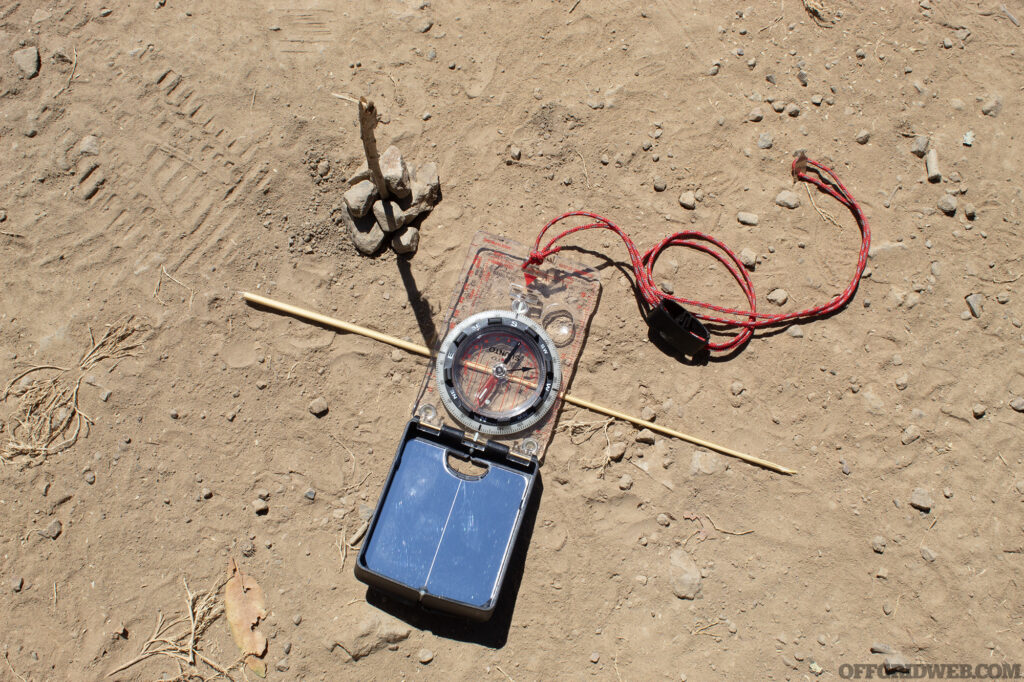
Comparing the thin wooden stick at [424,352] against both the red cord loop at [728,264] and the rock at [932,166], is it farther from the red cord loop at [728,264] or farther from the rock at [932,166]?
the rock at [932,166]

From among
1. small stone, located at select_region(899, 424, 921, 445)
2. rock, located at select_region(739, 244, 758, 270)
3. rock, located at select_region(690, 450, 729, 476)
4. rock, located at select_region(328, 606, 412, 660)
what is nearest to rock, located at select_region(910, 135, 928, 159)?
rock, located at select_region(739, 244, 758, 270)

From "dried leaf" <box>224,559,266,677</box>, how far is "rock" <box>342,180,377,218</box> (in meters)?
1.58

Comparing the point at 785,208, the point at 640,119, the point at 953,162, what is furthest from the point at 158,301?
the point at 953,162

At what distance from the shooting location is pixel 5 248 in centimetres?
308

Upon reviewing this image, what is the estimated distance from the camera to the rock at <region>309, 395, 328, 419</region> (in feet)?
9.57

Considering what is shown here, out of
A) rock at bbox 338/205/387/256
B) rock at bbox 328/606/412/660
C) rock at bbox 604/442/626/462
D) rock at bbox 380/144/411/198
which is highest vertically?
rock at bbox 380/144/411/198

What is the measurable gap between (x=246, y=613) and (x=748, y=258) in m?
2.65

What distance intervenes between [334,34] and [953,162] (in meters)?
3.11

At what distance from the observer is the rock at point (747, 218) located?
3.19 m

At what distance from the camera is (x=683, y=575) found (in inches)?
110

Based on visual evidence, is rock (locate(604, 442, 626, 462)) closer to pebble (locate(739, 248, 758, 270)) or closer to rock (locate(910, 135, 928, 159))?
pebble (locate(739, 248, 758, 270))

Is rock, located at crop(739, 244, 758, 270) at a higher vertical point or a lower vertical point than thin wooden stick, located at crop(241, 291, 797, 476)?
higher

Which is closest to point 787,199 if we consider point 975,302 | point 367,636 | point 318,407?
point 975,302

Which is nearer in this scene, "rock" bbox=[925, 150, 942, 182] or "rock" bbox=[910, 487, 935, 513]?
"rock" bbox=[910, 487, 935, 513]
